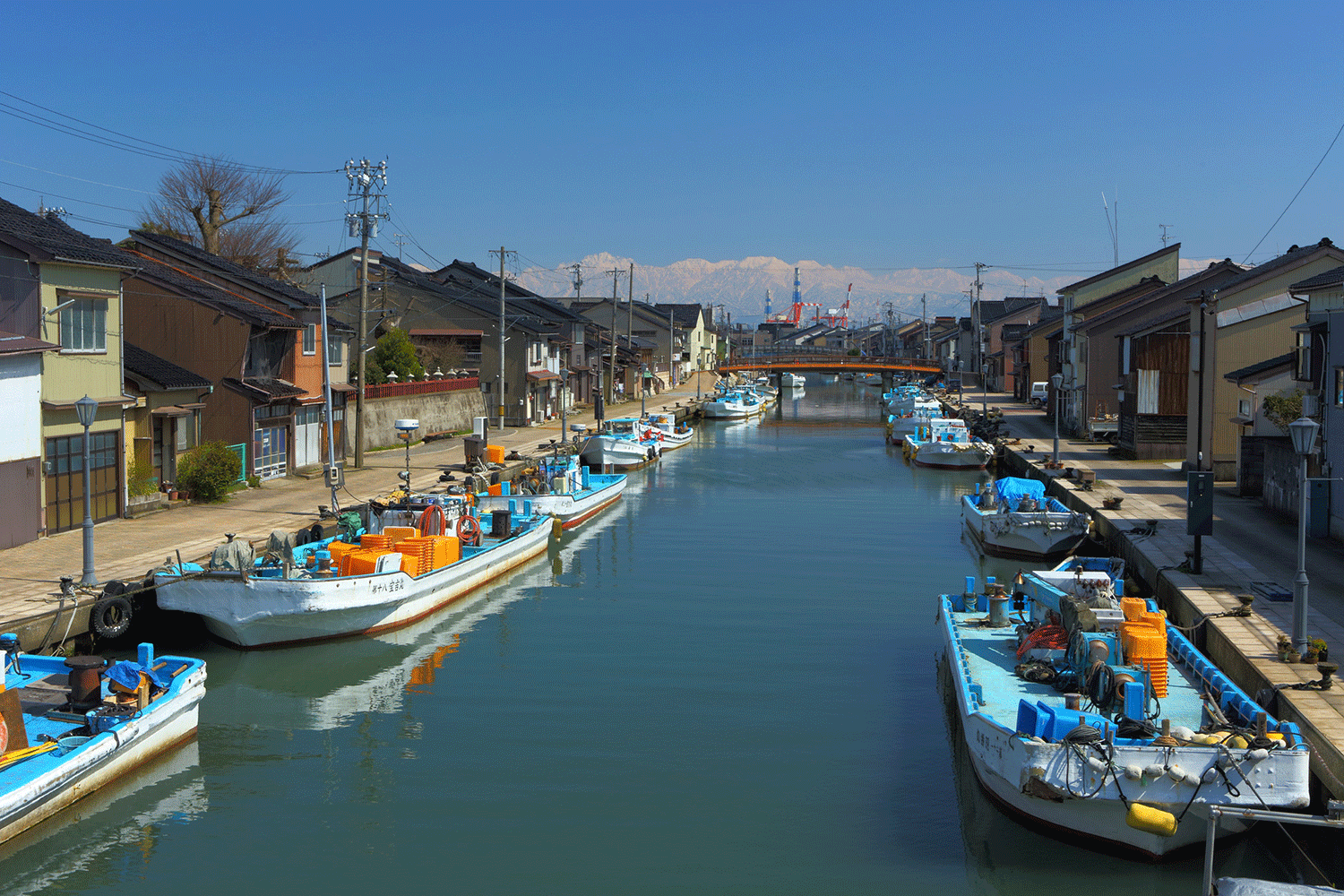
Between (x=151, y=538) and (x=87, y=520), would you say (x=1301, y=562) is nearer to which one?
(x=87, y=520)

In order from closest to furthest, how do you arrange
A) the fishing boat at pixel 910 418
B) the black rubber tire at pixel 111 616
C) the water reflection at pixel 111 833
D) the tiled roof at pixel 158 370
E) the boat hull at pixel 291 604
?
the water reflection at pixel 111 833 → the black rubber tire at pixel 111 616 → the boat hull at pixel 291 604 → the tiled roof at pixel 158 370 → the fishing boat at pixel 910 418

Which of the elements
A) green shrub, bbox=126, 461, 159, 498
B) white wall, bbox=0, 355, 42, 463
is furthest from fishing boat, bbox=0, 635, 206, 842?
green shrub, bbox=126, 461, 159, 498

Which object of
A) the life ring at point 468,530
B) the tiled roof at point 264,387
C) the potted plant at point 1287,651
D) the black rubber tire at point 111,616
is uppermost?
the tiled roof at point 264,387

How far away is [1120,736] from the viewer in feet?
40.9

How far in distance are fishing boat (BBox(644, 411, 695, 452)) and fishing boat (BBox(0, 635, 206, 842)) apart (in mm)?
42729

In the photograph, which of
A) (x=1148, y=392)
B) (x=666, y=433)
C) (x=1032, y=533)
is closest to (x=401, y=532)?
(x=1032, y=533)

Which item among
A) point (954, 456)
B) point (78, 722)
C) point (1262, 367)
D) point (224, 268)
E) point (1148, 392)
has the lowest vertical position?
point (78, 722)

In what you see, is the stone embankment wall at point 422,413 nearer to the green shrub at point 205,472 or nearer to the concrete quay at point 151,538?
the concrete quay at point 151,538

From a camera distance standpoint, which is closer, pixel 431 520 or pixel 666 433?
pixel 431 520

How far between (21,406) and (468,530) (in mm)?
9535

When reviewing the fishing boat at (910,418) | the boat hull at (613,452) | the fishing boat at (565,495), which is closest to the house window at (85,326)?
the fishing boat at (565,495)

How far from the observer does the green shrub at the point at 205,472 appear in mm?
29250

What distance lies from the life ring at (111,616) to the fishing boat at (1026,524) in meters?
21.0

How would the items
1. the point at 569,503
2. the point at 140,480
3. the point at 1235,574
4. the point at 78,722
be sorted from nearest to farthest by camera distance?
the point at 78,722 < the point at 1235,574 < the point at 140,480 < the point at 569,503
